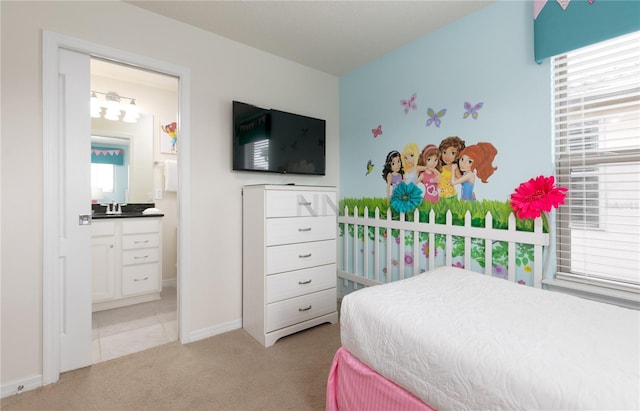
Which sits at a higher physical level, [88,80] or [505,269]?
[88,80]

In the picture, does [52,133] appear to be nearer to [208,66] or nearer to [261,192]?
[208,66]

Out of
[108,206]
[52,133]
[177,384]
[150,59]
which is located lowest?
[177,384]

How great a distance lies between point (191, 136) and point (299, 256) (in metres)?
1.28

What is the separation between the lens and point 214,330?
2432 mm

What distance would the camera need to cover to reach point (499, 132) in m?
2.02

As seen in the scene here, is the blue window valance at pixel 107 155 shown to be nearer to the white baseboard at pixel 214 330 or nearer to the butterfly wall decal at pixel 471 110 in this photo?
the white baseboard at pixel 214 330

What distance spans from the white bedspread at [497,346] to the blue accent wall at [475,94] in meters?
0.96

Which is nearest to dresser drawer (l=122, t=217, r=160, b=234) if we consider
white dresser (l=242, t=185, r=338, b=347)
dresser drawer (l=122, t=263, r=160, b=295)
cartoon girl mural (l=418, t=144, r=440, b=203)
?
dresser drawer (l=122, t=263, r=160, b=295)

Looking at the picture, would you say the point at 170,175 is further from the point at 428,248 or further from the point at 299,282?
the point at 428,248

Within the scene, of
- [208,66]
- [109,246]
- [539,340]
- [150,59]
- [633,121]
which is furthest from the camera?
[109,246]

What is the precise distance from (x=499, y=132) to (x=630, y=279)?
1091mm

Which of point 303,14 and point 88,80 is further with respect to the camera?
point 303,14

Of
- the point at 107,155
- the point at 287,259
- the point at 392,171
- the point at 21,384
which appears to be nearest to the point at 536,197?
the point at 392,171

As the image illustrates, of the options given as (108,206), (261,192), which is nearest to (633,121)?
(261,192)
